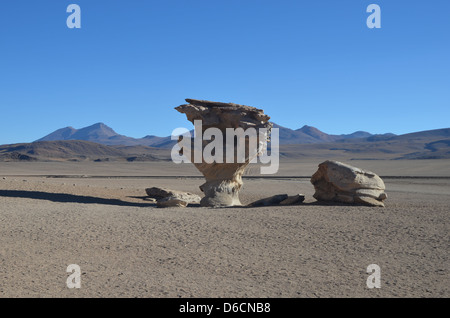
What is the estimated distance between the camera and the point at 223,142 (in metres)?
15.8

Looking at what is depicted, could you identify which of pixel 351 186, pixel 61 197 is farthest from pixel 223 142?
pixel 61 197

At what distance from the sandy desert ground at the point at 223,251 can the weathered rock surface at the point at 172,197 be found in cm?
135

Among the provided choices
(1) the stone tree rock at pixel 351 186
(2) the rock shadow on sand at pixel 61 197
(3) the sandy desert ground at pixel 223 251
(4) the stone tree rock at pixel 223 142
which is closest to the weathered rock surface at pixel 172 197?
(2) the rock shadow on sand at pixel 61 197

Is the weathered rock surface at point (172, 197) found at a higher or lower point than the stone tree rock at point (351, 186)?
lower

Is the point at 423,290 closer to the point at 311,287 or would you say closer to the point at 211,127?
the point at 311,287

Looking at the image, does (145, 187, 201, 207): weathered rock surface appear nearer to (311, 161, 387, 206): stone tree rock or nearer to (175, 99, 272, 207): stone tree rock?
(175, 99, 272, 207): stone tree rock

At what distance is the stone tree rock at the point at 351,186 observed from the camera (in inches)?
527

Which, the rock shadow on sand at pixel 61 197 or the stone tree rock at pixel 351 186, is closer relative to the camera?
the stone tree rock at pixel 351 186

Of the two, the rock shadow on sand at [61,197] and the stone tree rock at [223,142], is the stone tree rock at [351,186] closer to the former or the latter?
the stone tree rock at [223,142]

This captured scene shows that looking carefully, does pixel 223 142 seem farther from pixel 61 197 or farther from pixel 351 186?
pixel 61 197

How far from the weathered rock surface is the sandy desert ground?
135cm

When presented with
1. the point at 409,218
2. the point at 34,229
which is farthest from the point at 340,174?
the point at 34,229

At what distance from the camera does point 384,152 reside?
124000 mm

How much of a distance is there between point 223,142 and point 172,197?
111 inches
